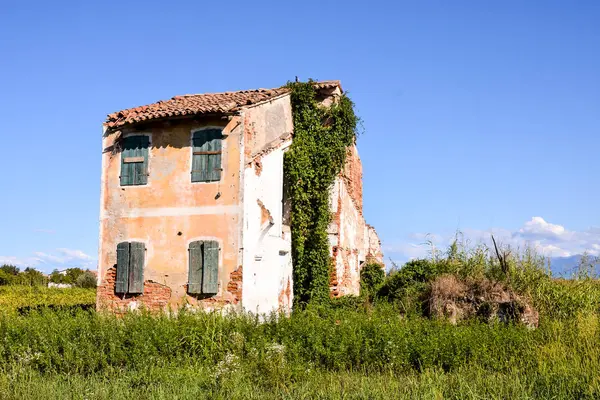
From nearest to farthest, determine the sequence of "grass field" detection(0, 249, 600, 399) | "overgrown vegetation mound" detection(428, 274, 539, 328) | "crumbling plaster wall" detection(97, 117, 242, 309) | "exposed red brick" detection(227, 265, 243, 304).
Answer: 1. "grass field" detection(0, 249, 600, 399)
2. "overgrown vegetation mound" detection(428, 274, 539, 328)
3. "exposed red brick" detection(227, 265, 243, 304)
4. "crumbling plaster wall" detection(97, 117, 242, 309)

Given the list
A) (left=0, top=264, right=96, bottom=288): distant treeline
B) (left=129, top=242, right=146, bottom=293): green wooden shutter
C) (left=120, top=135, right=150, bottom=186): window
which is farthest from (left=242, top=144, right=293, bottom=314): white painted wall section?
(left=0, top=264, right=96, bottom=288): distant treeline

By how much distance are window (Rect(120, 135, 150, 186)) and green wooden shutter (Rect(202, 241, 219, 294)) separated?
319cm

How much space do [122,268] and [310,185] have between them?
266 inches

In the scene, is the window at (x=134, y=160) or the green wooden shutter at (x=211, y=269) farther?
the window at (x=134, y=160)

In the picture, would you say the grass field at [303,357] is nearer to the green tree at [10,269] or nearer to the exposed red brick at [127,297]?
the exposed red brick at [127,297]

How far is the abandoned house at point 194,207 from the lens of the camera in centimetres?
1819

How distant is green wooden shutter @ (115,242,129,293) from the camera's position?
1907 centimetres

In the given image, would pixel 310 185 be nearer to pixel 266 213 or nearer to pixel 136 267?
pixel 266 213

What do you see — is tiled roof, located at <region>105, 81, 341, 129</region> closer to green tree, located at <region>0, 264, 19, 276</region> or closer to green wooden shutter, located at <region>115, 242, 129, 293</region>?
green wooden shutter, located at <region>115, 242, 129, 293</region>

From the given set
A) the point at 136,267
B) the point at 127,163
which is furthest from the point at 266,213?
the point at 127,163

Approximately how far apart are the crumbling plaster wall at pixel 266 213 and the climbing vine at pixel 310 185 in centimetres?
44

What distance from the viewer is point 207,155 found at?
61.8ft

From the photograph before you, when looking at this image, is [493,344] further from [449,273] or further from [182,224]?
[182,224]

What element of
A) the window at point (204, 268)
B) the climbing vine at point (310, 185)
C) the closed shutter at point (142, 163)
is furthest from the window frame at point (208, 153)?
the climbing vine at point (310, 185)
